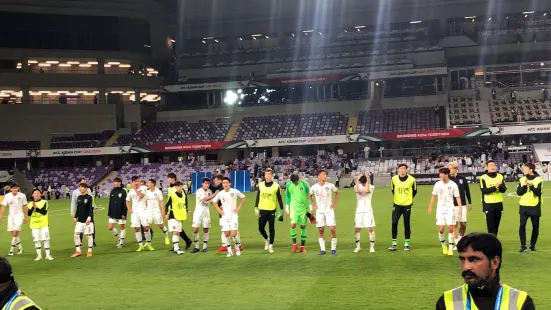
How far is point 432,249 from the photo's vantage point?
589 inches

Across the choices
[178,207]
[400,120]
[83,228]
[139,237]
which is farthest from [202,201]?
[400,120]

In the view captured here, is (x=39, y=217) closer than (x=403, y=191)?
No

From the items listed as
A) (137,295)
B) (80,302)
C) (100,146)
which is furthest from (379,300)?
(100,146)

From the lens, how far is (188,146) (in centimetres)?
5903

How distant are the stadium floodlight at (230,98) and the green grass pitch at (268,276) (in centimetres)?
4873

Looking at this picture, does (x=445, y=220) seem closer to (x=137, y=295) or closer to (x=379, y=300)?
(x=379, y=300)

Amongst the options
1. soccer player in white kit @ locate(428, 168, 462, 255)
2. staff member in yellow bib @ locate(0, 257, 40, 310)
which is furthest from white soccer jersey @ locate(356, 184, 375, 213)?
staff member in yellow bib @ locate(0, 257, 40, 310)

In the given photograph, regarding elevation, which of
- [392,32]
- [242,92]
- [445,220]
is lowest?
[445,220]

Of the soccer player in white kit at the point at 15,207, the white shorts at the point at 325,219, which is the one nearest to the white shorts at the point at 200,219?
the white shorts at the point at 325,219

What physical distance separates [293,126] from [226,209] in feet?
149

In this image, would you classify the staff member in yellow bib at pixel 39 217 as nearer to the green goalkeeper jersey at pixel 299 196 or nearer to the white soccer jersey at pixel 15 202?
the white soccer jersey at pixel 15 202

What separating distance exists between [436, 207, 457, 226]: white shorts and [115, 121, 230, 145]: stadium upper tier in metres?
46.5

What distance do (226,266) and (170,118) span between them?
5569 centimetres

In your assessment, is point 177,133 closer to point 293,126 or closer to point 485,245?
point 293,126
